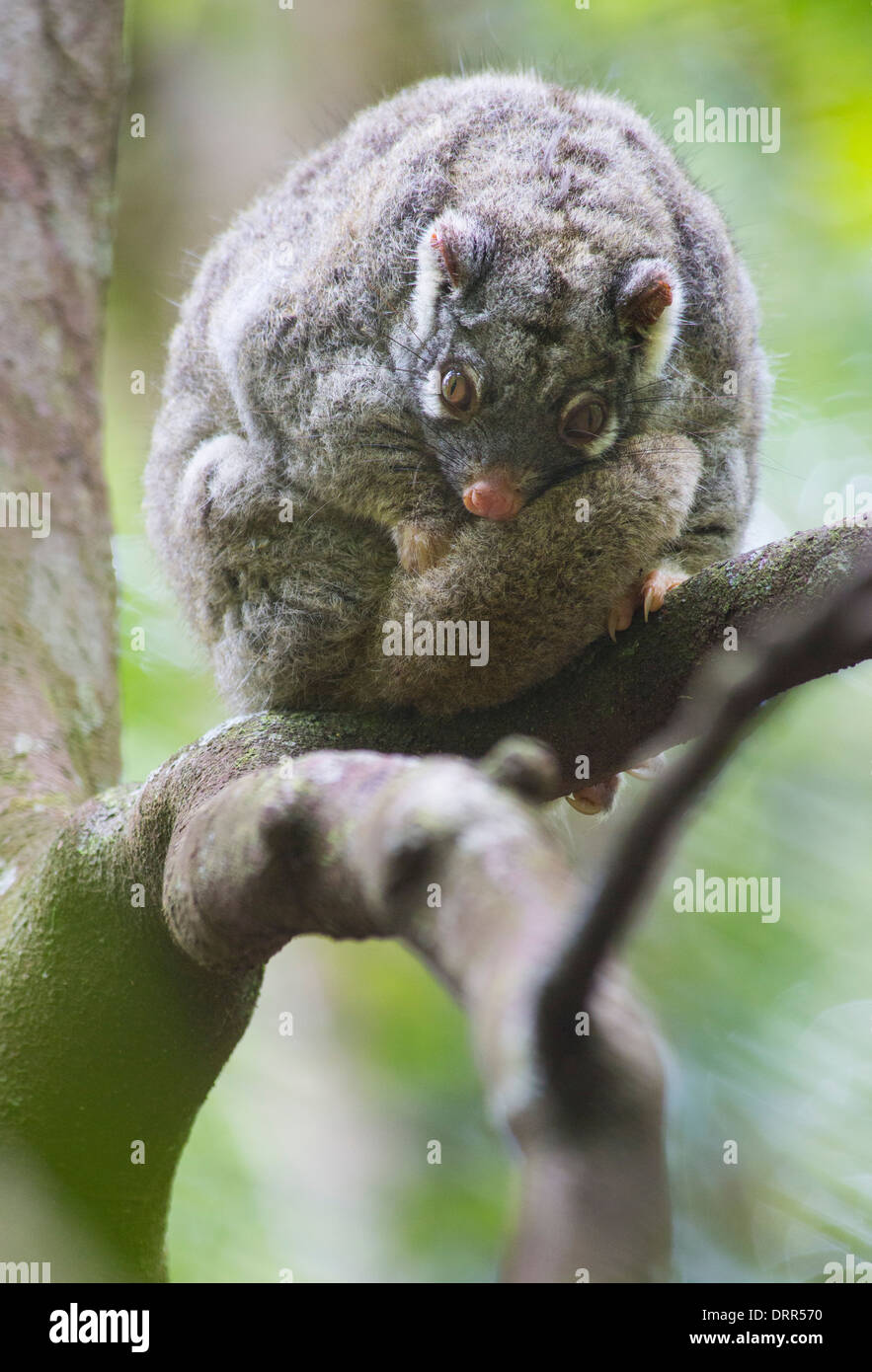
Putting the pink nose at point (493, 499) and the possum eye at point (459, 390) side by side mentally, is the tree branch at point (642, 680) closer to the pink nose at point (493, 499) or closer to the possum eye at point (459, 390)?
the pink nose at point (493, 499)

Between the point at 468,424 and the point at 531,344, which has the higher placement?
the point at 531,344

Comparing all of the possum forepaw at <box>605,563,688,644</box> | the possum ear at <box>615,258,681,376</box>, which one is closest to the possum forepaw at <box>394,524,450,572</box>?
the possum forepaw at <box>605,563,688,644</box>

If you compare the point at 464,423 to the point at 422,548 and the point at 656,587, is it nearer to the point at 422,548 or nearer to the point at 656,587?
the point at 422,548

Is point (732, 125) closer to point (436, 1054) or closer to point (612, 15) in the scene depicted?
A: point (612, 15)

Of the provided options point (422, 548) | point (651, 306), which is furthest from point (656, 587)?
point (651, 306)

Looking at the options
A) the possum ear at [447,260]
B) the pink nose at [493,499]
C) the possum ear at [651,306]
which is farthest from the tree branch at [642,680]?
the possum ear at [447,260]

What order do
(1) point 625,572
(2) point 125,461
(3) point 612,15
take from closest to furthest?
(1) point 625,572, (3) point 612,15, (2) point 125,461

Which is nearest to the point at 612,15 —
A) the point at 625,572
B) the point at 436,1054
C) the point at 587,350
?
the point at 587,350
